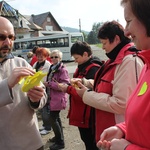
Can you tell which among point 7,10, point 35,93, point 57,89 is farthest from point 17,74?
point 7,10

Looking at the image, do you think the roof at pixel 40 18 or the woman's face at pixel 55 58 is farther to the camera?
the roof at pixel 40 18

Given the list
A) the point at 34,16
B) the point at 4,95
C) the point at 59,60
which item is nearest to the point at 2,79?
the point at 4,95

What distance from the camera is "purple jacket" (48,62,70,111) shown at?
13.4 ft

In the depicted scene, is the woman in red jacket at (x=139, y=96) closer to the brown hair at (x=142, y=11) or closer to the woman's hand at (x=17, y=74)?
the brown hair at (x=142, y=11)

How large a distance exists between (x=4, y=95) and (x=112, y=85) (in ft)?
3.20

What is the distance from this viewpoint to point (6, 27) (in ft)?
5.93

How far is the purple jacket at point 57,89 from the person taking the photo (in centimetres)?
409

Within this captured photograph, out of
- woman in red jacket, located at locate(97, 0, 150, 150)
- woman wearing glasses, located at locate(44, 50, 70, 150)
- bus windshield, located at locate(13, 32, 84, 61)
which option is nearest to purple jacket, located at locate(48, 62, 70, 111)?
woman wearing glasses, located at locate(44, 50, 70, 150)

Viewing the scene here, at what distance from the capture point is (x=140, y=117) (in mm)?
1152

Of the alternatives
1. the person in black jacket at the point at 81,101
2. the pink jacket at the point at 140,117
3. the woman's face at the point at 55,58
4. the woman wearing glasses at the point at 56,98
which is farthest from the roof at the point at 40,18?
the pink jacket at the point at 140,117

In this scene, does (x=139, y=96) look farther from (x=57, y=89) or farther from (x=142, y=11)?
(x=57, y=89)

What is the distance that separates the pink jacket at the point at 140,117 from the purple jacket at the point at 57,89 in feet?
9.43

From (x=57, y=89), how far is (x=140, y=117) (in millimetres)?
3041

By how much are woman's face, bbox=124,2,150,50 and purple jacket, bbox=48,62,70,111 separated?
2.89m
